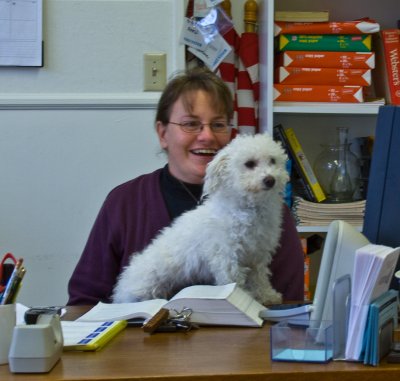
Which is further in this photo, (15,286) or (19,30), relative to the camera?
(19,30)

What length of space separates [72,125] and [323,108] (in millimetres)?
903

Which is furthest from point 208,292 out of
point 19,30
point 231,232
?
point 19,30

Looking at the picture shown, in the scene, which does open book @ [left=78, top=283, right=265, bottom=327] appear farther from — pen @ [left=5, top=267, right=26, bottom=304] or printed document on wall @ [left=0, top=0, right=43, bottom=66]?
printed document on wall @ [left=0, top=0, right=43, bottom=66]

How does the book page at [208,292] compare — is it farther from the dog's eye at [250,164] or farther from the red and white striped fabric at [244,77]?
the red and white striped fabric at [244,77]

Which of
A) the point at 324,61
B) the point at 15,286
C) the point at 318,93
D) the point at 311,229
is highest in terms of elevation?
the point at 324,61

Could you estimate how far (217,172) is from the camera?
1359mm

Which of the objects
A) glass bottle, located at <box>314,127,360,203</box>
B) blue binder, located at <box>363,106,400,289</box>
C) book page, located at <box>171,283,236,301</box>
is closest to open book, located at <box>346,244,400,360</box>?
blue binder, located at <box>363,106,400,289</box>

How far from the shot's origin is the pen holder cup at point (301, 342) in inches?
35.3

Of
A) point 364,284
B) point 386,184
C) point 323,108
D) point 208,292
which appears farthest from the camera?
point 323,108

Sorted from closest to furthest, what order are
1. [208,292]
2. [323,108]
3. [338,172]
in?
[208,292]
[323,108]
[338,172]

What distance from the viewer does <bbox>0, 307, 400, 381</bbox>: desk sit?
2.79ft

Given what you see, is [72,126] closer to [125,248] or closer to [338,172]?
[125,248]

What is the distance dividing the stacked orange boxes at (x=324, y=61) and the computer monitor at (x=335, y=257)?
54.7 inches

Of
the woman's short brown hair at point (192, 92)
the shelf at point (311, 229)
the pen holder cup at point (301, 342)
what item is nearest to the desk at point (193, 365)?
the pen holder cup at point (301, 342)
